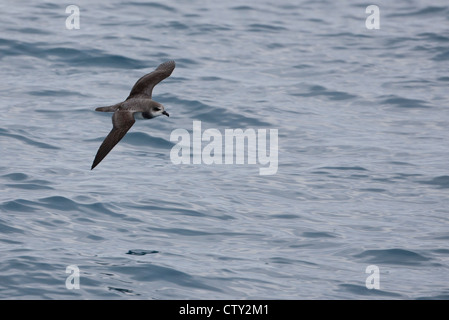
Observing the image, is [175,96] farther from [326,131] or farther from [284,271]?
[284,271]

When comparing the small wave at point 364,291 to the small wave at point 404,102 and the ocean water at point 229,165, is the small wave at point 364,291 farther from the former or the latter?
the small wave at point 404,102

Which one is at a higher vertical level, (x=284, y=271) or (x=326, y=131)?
(x=326, y=131)

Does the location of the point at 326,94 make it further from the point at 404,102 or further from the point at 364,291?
the point at 364,291

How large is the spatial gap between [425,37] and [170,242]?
12787mm

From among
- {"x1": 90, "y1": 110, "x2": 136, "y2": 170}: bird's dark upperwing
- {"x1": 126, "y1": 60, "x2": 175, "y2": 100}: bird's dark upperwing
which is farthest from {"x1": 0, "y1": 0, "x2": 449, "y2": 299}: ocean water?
{"x1": 126, "y1": 60, "x2": 175, "y2": 100}: bird's dark upperwing

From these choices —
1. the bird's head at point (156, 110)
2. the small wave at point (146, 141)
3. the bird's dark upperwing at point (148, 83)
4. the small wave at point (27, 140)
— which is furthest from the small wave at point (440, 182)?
the small wave at point (27, 140)

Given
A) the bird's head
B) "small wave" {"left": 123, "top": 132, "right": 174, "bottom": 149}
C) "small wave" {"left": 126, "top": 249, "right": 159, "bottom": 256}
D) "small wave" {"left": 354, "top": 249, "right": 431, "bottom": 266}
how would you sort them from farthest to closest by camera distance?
"small wave" {"left": 123, "top": 132, "right": 174, "bottom": 149}
the bird's head
"small wave" {"left": 354, "top": 249, "right": 431, "bottom": 266}
"small wave" {"left": 126, "top": 249, "right": 159, "bottom": 256}

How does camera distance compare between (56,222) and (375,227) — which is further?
(375,227)

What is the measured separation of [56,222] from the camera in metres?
12.7

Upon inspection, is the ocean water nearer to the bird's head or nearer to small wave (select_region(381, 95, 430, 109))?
small wave (select_region(381, 95, 430, 109))

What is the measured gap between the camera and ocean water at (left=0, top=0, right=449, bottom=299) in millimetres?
11617

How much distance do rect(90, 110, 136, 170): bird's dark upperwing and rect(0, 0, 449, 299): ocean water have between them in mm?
1218

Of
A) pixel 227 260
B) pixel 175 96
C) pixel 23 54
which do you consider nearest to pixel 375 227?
pixel 227 260

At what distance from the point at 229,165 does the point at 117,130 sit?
12.3 feet
